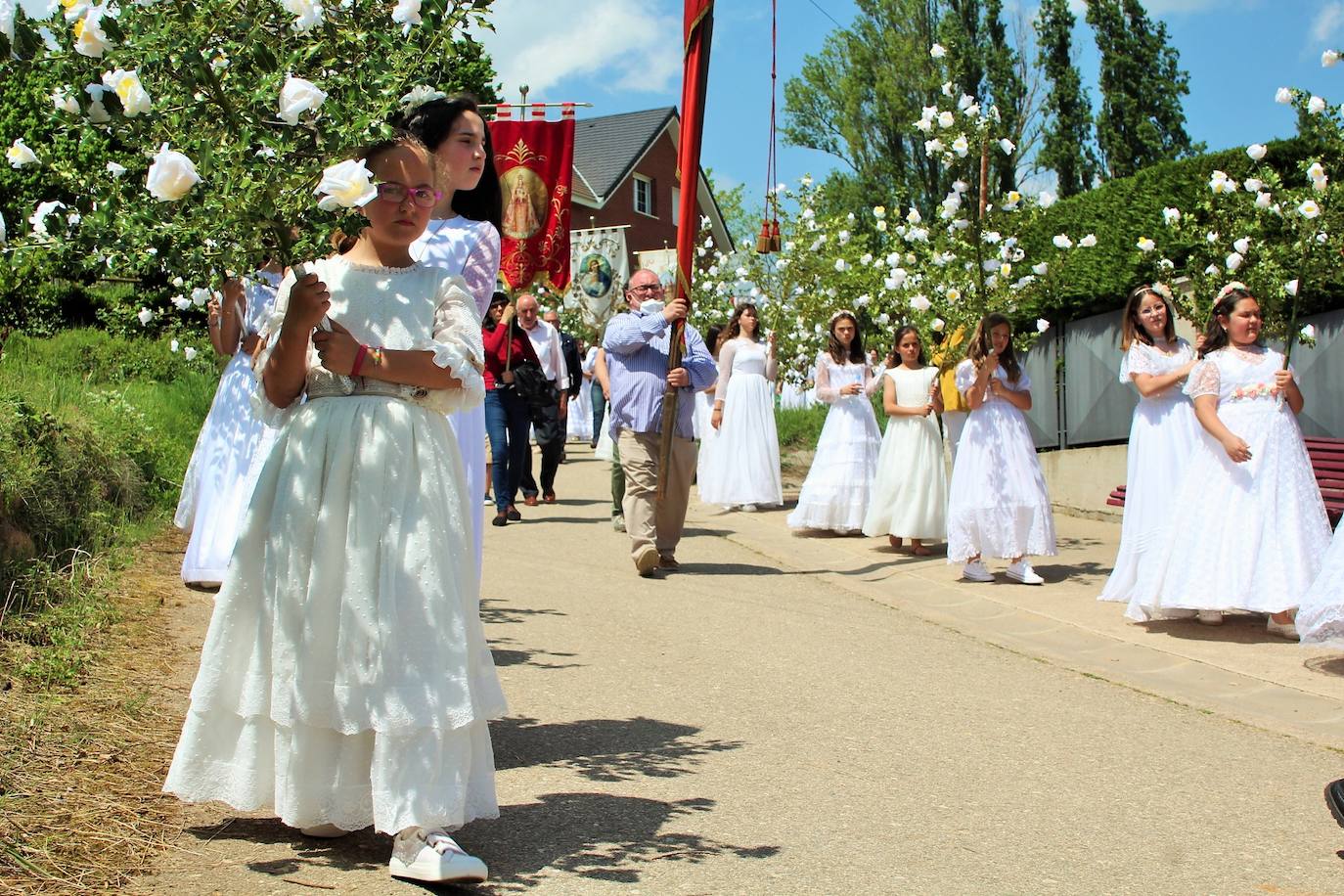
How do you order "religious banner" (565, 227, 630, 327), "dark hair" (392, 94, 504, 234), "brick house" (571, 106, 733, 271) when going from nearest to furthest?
"dark hair" (392, 94, 504, 234) < "religious banner" (565, 227, 630, 327) < "brick house" (571, 106, 733, 271)

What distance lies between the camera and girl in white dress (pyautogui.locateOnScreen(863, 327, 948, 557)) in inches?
437

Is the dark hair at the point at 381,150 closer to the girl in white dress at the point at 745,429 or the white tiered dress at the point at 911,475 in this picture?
the white tiered dress at the point at 911,475

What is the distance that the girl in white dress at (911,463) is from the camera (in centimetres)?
1110

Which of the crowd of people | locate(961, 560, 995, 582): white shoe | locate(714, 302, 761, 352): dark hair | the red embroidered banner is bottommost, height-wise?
locate(961, 560, 995, 582): white shoe

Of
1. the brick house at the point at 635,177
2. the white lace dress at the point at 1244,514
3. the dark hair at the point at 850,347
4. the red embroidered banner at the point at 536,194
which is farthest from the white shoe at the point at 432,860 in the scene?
the brick house at the point at 635,177

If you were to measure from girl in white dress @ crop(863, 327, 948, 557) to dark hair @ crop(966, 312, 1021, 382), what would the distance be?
3.91ft

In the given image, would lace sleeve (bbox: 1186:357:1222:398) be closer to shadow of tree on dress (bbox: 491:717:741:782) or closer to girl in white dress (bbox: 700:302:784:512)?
shadow of tree on dress (bbox: 491:717:741:782)

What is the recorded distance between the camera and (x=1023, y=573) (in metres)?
9.38

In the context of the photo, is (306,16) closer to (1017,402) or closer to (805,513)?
(1017,402)

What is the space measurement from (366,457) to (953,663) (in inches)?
157

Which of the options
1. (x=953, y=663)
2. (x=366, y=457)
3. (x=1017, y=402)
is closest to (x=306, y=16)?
(x=366, y=457)

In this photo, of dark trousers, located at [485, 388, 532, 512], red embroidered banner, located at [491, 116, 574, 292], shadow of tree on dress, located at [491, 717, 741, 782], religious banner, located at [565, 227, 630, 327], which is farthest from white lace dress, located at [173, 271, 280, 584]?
religious banner, located at [565, 227, 630, 327]

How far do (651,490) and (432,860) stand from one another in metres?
6.33

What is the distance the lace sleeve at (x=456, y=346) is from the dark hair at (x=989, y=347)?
20.6 ft
